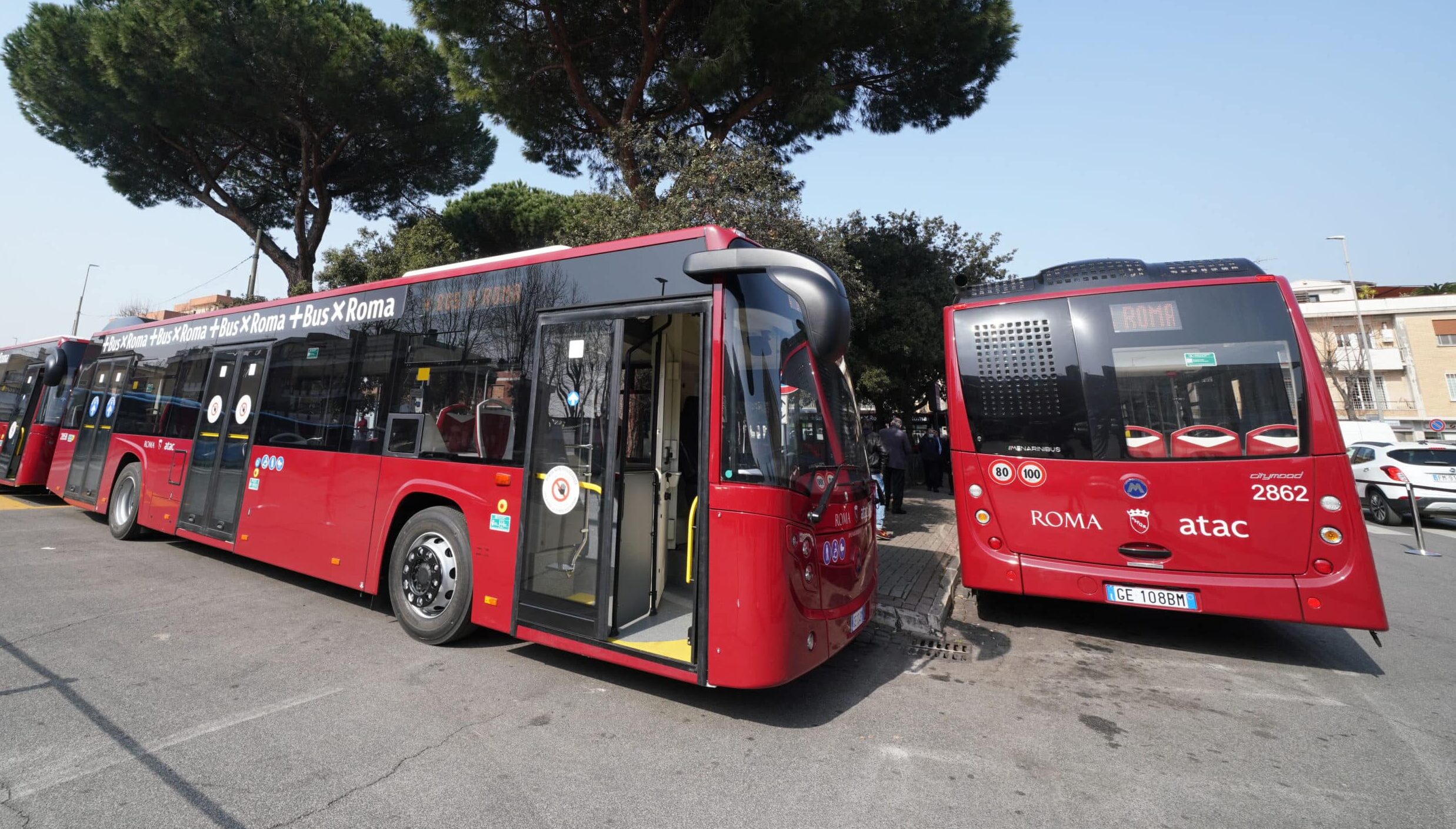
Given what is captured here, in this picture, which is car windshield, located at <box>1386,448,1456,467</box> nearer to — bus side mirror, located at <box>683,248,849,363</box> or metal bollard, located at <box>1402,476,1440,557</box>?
metal bollard, located at <box>1402,476,1440,557</box>

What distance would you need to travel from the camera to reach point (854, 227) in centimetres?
1557

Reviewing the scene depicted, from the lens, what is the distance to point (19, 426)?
11.1m

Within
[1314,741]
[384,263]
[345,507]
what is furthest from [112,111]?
[1314,741]

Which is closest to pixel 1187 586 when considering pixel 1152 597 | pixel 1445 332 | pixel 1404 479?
pixel 1152 597

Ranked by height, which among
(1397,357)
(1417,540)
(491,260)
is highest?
(1397,357)

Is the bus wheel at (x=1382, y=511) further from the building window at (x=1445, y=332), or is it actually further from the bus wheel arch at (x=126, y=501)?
the building window at (x=1445, y=332)

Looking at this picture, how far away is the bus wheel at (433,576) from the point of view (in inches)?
178

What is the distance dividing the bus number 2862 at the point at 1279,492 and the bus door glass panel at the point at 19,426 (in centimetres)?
1788

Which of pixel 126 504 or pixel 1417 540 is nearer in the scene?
pixel 126 504

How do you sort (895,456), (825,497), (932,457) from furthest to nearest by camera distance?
(932,457)
(895,456)
(825,497)

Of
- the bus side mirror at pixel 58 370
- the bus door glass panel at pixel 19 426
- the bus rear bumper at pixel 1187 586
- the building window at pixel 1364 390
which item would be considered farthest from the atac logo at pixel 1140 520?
the building window at pixel 1364 390

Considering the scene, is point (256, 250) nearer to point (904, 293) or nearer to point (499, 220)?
point (499, 220)

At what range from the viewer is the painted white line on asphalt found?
2.63 m

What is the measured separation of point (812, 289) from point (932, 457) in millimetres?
14492
